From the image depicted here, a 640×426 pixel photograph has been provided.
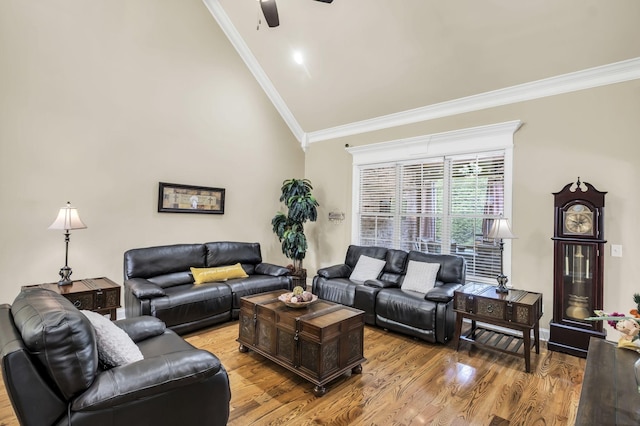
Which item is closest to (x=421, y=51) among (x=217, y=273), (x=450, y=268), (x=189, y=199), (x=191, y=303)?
(x=450, y=268)

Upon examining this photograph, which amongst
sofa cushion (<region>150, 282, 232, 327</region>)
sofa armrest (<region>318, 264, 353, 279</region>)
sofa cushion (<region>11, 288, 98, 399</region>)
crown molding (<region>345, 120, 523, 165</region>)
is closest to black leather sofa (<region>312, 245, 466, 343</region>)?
sofa armrest (<region>318, 264, 353, 279</region>)

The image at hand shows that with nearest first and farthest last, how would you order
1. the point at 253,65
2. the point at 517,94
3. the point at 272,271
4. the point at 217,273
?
1. the point at 517,94
2. the point at 217,273
3. the point at 272,271
4. the point at 253,65

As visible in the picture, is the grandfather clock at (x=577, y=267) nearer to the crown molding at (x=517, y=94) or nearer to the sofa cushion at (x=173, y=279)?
the crown molding at (x=517, y=94)

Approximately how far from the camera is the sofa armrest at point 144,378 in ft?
4.61

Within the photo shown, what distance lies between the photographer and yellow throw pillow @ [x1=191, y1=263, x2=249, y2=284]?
4.25m

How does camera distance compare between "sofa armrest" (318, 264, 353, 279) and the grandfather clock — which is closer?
the grandfather clock

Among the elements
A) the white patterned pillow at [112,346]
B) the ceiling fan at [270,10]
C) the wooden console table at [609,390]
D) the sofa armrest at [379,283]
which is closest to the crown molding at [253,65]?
the ceiling fan at [270,10]

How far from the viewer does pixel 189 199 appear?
4766 millimetres

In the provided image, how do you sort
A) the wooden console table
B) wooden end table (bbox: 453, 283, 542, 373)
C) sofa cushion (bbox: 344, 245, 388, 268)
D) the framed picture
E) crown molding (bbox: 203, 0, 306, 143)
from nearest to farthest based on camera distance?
the wooden console table < wooden end table (bbox: 453, 283, 542, 373) < the framed picture < sofa cushion (bbox: 344, 245, 388, 268) < crown molding (bbox: 203, 0, 306, 143)

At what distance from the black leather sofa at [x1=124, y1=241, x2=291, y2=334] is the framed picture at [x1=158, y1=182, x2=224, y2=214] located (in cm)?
57

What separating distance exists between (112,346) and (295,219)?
401cm

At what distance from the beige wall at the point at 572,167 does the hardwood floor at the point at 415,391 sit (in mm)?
938

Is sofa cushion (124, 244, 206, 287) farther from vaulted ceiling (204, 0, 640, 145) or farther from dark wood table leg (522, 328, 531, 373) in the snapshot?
dark wood table leg (522, 328, 531, 373)

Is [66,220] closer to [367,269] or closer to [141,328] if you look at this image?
[141,328]
